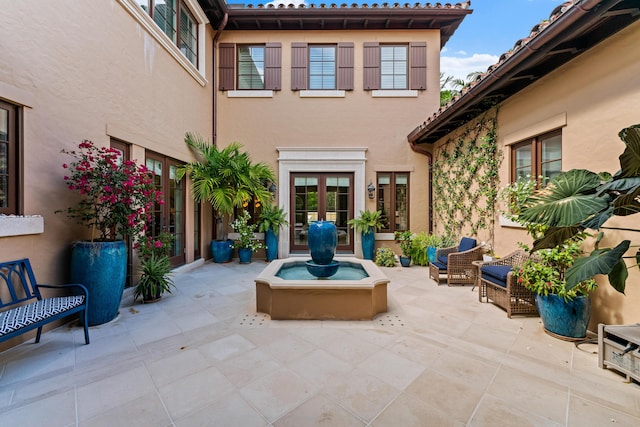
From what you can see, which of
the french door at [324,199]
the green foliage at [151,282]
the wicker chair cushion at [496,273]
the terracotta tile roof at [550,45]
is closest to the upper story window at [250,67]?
the french door at [324,199]

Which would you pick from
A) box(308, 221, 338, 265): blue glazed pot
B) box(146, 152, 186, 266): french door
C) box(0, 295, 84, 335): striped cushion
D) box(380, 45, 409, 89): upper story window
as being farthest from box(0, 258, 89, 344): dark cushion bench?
box(380, 45, 409, 89): upper story window

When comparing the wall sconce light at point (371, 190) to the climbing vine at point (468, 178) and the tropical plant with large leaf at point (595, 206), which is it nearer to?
the climbing vine at point (468, 178)

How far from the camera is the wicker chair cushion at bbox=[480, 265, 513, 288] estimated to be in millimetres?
3494

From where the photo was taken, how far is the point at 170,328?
3.08 meters

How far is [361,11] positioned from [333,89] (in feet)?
6.35

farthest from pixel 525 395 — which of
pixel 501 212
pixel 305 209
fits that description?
pixel 305 209

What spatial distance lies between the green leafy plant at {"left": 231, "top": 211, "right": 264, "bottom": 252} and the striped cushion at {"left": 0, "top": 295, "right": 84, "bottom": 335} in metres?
3.86

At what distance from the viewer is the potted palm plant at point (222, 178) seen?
5.96 m

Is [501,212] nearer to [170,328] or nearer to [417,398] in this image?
[417,398]

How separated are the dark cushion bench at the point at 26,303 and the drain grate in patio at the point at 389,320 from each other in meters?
3.19

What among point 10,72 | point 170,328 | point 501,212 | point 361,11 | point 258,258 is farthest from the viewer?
point 258,258

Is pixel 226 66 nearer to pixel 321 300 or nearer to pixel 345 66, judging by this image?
pixel 345 66

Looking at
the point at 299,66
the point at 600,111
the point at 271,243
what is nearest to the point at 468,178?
the point at 600,111

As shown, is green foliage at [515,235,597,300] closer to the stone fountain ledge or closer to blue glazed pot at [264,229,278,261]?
blue glazed pot at [264,229,278,261]
